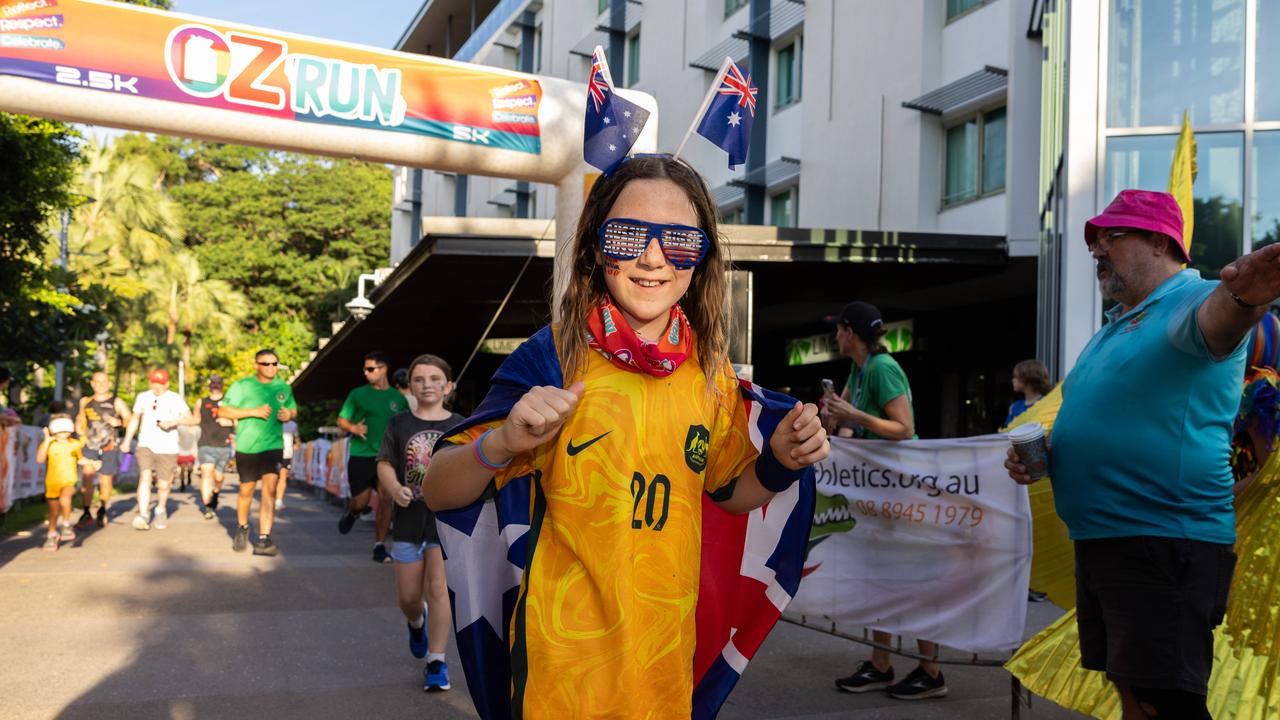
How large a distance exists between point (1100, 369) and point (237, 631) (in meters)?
5.96

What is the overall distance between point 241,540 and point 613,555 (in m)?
10.8

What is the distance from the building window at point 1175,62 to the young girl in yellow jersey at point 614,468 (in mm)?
9880

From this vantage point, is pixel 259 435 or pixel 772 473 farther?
pixel 259 435

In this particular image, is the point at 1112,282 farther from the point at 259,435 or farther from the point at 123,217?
the point at 123,217

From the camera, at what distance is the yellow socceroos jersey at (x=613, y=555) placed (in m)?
2.35

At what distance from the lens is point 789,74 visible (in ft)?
65.4

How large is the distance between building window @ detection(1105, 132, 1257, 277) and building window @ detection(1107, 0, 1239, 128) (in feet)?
0.66

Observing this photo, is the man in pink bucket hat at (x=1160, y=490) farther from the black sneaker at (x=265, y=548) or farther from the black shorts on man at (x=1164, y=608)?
the black sneaker at (x=265, y=548)

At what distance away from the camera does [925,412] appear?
1755cm

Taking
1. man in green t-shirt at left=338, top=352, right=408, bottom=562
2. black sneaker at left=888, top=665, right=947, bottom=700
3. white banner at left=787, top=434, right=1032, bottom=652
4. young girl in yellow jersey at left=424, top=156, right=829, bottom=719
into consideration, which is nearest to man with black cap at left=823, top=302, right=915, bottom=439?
white banner at left=787, top=434, right=1032, bottom=652

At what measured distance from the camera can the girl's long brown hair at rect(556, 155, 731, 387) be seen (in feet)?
8.75

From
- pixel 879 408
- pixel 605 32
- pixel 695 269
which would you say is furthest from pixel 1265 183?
pixel 605 32

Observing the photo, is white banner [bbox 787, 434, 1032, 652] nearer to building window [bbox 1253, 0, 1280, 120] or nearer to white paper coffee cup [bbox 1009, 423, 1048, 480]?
white paper coffee cup [bbox 1009, 423, 1048, 480]

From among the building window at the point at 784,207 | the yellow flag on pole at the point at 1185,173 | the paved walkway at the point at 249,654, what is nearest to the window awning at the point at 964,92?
the building window at the point at 784,207
